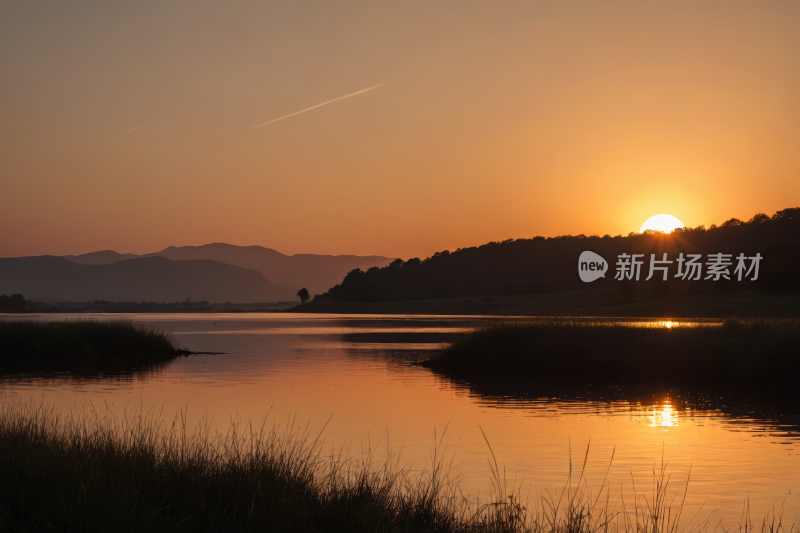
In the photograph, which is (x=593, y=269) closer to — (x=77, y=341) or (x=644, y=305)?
(x=644, y=305)

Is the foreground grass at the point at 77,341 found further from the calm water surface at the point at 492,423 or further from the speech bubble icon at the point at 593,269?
the speech bubble icon at the point at 593,269

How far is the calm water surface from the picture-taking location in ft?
47.7

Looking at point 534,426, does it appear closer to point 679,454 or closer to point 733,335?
point 679,454

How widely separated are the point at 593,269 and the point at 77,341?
159 metres

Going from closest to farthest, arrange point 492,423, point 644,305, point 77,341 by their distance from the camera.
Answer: point 492,423 → point 77,341 → point 644,305

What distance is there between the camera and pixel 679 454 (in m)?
17.2

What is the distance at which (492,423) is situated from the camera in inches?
850

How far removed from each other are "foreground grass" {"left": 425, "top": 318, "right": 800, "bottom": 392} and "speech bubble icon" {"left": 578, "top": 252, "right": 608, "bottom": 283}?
5640 inches

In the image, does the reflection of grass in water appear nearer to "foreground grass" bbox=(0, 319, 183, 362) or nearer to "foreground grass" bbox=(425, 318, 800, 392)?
"foreground grass" bbox=(425, 318, 800, 392)

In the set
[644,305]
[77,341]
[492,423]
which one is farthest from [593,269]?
[492,423]

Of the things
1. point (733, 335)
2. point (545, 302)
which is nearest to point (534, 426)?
point (733, 335)

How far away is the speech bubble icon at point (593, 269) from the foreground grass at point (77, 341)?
143 meters

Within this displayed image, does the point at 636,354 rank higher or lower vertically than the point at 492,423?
higher

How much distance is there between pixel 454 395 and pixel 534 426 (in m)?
7.67
